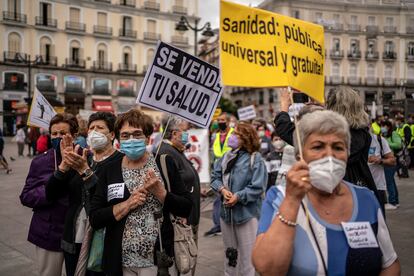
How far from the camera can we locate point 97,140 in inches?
138

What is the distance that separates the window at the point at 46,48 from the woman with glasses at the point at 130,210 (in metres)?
47.3

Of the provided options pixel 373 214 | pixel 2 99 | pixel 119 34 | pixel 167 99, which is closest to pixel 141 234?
pixel 167 99

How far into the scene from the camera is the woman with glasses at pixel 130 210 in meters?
2.74

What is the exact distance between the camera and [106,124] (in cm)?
360

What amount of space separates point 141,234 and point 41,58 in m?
47.2

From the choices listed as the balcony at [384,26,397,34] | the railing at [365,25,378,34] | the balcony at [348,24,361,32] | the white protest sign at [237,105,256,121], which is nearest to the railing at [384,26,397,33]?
the balcony at [384,26,397,34]

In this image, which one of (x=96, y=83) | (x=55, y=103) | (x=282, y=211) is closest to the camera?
(x=282, y=211)

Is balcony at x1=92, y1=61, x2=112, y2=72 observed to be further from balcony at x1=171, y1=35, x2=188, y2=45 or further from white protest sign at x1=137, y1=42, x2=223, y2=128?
white protest sign at x1=137, y1=42, x2=223, y2=128

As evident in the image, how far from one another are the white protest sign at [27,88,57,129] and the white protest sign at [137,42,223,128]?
7.24ft

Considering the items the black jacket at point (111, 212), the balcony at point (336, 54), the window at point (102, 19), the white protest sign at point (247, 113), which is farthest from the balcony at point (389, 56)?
the black jacket at point (111, 212)

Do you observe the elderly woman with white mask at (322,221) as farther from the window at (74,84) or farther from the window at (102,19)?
the window at (102,19)

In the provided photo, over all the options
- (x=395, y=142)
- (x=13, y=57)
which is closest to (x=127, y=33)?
(x=13, y=57)

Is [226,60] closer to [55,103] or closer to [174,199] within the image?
[174,199]

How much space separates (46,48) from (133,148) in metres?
48.1
